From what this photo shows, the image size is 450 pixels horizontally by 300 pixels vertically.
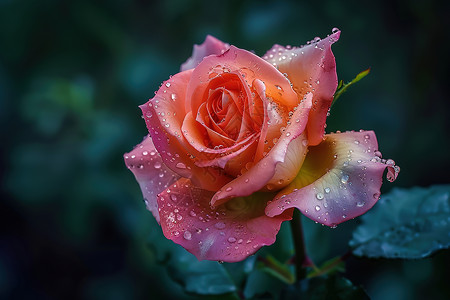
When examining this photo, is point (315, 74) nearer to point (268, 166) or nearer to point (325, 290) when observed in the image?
point (268, 166)

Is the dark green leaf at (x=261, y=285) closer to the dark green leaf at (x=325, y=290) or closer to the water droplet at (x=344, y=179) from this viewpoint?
the dark green leaf at (x=325, y=290)

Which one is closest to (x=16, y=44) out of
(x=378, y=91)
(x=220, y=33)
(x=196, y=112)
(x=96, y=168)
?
(x=96, y=168)

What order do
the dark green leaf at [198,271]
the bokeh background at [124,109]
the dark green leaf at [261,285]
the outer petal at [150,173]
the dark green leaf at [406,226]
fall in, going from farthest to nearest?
the bokeh background at [124,109]
the dark green leaf at [261,285]
the dark green leaf at [198,271]
the dark green leaf at [406,226]
the outer petal at [150,173]

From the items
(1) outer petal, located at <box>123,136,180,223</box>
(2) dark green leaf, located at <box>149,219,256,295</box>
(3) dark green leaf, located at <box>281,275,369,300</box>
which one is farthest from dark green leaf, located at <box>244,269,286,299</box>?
(1) outer petal, located at <box>123,136,180,223</box>

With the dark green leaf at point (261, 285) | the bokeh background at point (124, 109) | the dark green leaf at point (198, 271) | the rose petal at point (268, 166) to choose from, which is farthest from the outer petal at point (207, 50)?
the bokeh background at point (124, 109)

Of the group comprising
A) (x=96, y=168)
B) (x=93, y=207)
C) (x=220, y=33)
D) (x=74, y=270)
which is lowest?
(x=74, y=270)

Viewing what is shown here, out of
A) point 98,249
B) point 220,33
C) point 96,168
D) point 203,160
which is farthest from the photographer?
point 98,249

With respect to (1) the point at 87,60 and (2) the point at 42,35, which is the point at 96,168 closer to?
(1) the point at 87,60

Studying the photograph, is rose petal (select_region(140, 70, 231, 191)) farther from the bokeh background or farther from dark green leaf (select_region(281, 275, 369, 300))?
the bokeh background
